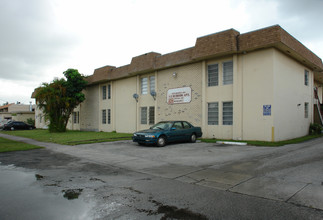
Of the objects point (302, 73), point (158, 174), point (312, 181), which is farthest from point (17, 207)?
point (302, 73)

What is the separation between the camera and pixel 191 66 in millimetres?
17719

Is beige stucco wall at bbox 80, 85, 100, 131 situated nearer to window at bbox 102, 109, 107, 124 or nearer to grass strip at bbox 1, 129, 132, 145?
window at bbox 102, 109, 107, 124

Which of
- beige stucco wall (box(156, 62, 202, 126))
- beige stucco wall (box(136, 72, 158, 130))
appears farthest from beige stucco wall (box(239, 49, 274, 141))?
beige stucco wall (box(136, 72, 158, 130))

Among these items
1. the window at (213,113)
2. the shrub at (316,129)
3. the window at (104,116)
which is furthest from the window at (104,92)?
the shrub at (316,129)

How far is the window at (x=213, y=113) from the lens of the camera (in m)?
16.2

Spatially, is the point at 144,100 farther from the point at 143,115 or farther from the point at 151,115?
the point at 151,115

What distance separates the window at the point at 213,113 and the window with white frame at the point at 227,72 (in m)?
1.66

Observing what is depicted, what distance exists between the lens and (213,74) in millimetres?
16594

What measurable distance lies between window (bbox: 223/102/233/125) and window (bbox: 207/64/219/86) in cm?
170

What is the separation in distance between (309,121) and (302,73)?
398 cm

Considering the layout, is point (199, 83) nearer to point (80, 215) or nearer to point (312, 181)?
point (312, 181)

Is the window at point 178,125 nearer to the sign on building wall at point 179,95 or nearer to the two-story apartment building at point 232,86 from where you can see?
the two-story apartment building at point 232,86

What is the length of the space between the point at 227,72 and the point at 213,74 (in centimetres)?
106

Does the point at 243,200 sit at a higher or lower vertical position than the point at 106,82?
lower
